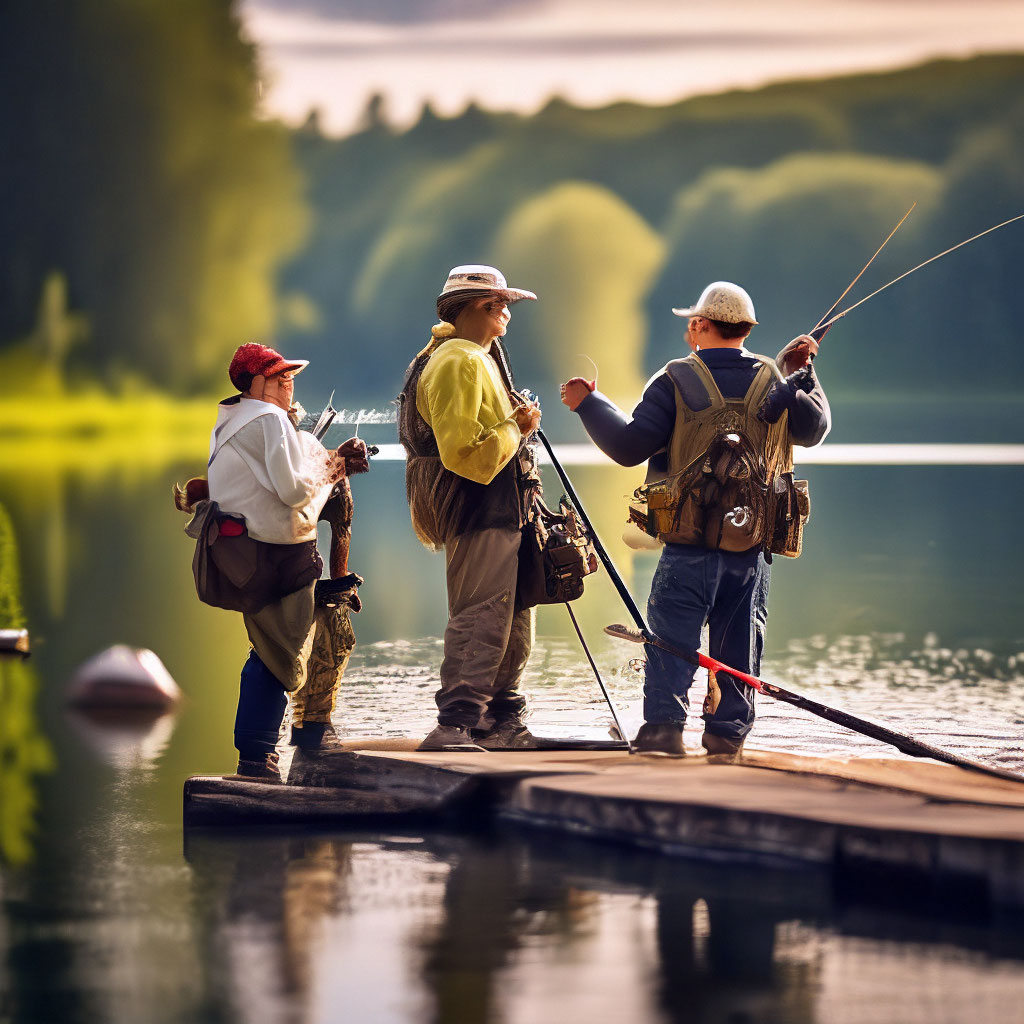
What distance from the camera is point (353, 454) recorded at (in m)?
5.89

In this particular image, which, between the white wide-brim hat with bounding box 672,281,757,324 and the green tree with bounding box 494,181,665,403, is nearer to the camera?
the white wide-brim hat with bounding box 672,281,757,324

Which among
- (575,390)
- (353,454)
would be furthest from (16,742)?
(575,390)

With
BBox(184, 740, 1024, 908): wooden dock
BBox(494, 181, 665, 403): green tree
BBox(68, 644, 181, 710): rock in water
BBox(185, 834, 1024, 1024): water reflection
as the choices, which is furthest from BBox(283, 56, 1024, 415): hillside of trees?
BBox(185, 834, 1024, 1024): water reflection

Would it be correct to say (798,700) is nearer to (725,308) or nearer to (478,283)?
(725,308)

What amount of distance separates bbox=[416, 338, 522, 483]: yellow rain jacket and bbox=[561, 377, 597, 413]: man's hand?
1.02 ft

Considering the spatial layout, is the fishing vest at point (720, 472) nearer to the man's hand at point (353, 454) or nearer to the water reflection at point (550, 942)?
the man's hand at point (353, 454)

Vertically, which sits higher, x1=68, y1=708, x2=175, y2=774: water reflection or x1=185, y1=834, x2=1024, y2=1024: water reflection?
x1=68, y1=708, x2=175, y2=774: water reflection

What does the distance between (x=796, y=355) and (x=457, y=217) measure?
2148 inches

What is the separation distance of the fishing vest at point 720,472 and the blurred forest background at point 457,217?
131 feet

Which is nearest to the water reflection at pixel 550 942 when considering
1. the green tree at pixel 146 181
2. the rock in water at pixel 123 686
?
the rock in water at pixel 123 686

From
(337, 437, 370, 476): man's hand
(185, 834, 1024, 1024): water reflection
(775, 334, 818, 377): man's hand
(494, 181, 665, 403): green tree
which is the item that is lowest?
(185, 834, 1024, 1024): water reflection

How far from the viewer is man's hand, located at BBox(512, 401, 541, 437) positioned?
5.82m

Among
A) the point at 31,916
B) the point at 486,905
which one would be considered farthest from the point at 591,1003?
the point at 31,916

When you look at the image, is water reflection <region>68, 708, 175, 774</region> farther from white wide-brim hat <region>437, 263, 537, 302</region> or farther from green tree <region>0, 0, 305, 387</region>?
green tree <region>0, 0, 305, 387</region>
